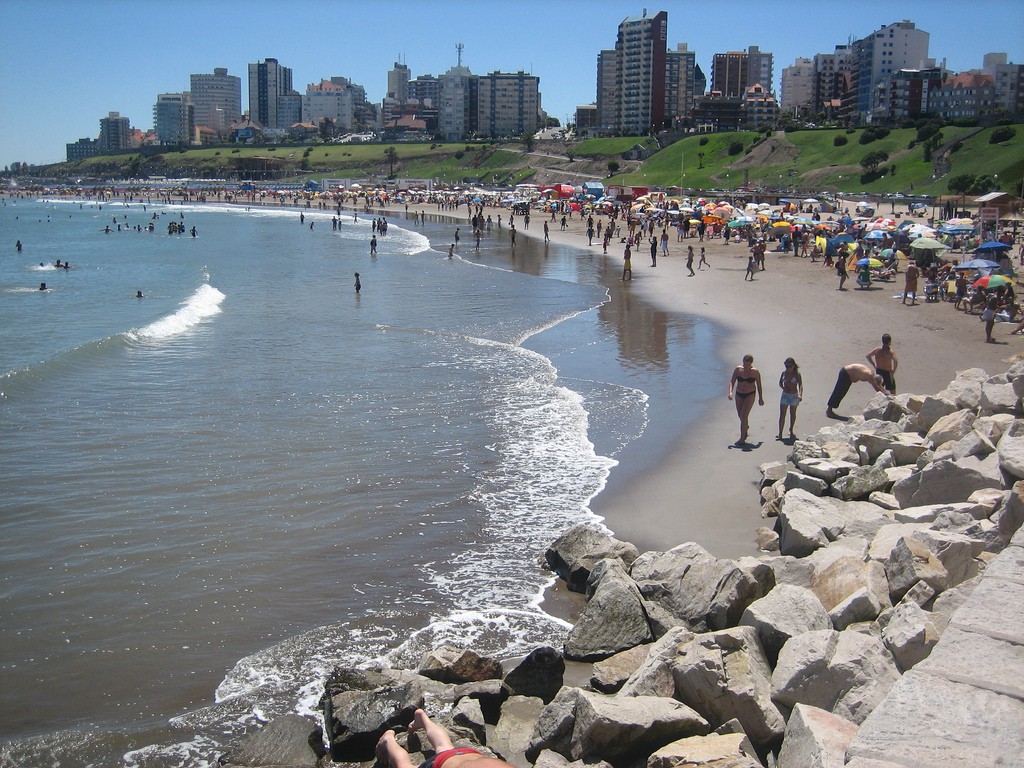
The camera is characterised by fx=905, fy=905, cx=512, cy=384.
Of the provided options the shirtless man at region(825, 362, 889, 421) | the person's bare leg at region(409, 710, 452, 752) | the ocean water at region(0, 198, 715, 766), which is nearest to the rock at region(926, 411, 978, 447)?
the shirtless man at region(825, 362, 889, 421)

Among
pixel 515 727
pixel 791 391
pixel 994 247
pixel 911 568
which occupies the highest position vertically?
pixel 994 247

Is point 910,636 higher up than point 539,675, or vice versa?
point 910,636

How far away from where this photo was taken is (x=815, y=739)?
4.46 metres

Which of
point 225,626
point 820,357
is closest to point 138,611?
point 225,626

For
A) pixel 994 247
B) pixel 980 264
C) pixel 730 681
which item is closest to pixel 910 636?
A: pixel 730 681

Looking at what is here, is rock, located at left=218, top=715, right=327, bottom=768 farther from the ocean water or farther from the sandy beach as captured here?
the sandy beach

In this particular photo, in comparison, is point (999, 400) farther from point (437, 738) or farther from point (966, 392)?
point (437, 738)

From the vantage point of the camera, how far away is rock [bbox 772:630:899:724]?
5.09m

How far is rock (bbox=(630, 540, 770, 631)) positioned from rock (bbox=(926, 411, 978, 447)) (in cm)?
400

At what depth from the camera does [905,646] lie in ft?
17.4

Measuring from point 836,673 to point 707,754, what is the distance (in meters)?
0.98

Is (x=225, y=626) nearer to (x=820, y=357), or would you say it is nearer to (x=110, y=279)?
(x=820, y=357)

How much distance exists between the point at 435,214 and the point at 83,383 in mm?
74100

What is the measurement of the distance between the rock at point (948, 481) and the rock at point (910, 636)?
9.95 ft
